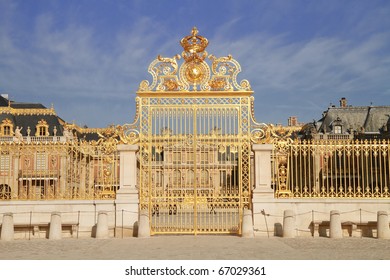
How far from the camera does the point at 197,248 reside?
38.8 feet

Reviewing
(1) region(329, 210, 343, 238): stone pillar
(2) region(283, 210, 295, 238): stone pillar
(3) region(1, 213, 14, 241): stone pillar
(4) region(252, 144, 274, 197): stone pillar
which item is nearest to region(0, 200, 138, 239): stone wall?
(3) region(1, 213, 14, 241): stone pillar

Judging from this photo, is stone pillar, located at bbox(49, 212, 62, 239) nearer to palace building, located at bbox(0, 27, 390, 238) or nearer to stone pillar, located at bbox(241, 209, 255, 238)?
palace building, located at bbox(0, 27, 390, 238)

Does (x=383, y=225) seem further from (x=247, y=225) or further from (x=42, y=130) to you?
(x=42, y=130)

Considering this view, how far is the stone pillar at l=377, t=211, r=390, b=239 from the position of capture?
13.7 meters

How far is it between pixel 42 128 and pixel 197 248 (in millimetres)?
28891

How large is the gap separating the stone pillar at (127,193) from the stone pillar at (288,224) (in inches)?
153

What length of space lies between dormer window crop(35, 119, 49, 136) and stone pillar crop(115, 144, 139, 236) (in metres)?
23.5

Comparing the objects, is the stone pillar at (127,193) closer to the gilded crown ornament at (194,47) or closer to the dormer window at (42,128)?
the gilded crown ornament at (194,47)

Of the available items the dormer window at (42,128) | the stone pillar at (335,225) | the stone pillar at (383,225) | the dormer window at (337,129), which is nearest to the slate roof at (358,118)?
the dormer window at (337,129)

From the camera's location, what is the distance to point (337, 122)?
132ft

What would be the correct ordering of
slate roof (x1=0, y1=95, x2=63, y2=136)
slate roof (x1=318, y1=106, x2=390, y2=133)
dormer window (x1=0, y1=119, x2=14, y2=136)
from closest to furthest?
1. dormer window (x1=0, y1=119, x2=14, y2=136)
2. slate roof (x1=0, y1=95, x2=63, y2=136)
3. slate roof (x1=318, y1=106, x2=390, y2=133)

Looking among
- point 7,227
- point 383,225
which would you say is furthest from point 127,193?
point 383,225
